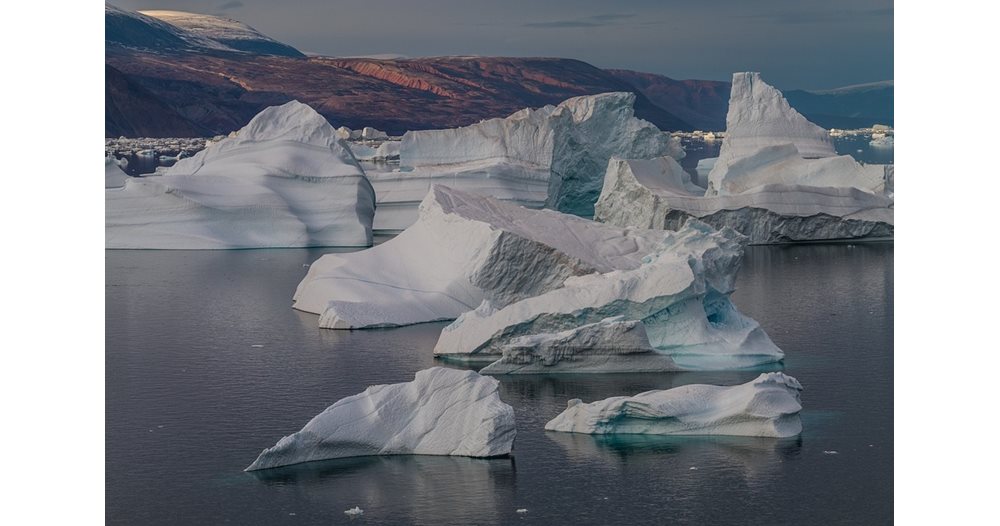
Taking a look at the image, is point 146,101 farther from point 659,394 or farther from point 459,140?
point 659,394

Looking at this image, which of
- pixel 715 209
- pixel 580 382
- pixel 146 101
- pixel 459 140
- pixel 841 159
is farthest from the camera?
pixel 146 101

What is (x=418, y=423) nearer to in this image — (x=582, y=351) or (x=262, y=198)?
(x=582, y=351)

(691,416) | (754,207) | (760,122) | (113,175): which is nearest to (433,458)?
(691,416)

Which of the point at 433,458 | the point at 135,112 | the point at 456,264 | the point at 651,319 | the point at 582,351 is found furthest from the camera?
the point at 135,112

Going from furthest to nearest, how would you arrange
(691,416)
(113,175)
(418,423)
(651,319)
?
(113,175) → (651,319) → (691,416) → (418,423)

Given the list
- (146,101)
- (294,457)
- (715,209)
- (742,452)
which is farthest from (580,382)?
(146,101)

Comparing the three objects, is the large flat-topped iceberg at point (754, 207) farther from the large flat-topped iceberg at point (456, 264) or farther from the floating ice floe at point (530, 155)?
the large flat-topped iceberg at point (456, 264)
